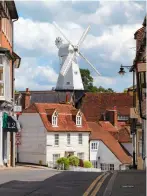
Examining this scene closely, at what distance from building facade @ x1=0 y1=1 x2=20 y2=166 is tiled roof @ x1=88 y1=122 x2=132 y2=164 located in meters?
37.1

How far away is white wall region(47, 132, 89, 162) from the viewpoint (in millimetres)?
76787

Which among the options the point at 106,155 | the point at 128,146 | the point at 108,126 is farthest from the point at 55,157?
the point at 108,126

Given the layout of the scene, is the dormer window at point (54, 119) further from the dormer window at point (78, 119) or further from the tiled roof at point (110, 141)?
the tiled roof at point (110, 141)

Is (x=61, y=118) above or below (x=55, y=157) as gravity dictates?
above

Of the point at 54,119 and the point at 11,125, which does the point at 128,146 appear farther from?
the point at 11,125

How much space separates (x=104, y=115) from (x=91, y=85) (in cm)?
5614

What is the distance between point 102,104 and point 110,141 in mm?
33932

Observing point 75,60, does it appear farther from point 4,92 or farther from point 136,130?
point 4,92

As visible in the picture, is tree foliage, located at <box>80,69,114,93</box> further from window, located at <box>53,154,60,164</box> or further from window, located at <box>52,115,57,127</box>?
window, located at <box>53,154,60,164</box>

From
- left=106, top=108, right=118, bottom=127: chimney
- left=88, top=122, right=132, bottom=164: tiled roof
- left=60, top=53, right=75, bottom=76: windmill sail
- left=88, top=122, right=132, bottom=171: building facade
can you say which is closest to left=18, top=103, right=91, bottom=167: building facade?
left=88, top=122, right=132, bottom=171: building facade

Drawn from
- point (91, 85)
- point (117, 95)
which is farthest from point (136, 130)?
point (91, 85)

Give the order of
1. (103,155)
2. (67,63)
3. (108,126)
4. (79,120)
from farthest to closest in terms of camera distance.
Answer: (67,63)
(108,126)
(103,155)
(79,120)

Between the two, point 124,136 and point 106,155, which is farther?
point 124,136

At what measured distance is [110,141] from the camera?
8662 centimetres
